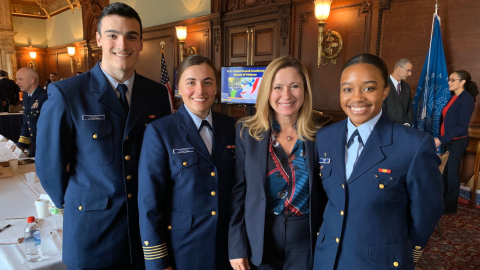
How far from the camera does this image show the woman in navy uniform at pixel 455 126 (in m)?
3.95

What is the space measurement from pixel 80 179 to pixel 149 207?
1.18ft

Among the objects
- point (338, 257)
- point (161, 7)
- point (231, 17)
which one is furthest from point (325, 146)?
point (161, 7)

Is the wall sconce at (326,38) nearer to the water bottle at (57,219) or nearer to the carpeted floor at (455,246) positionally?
the carpeted floor at (455,246)

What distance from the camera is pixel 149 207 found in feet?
4.74

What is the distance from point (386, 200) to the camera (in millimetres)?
1233

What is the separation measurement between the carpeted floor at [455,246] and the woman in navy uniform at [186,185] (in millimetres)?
2338

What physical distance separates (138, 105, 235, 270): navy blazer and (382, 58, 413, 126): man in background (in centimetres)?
358

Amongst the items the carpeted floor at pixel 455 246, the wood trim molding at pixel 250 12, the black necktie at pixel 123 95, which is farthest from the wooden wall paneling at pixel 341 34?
the black necktie at pixel 123 95

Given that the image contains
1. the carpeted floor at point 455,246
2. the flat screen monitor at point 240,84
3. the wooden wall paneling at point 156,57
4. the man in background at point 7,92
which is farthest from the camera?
the wooden wall paneling at point 156,57

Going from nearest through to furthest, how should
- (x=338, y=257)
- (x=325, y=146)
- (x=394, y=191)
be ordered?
(x=394, y=191)
(x=338, y=257)
(x=325, y=146)

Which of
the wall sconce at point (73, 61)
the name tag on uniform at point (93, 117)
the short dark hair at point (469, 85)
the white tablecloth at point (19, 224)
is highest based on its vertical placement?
the wall sconce at point (73, 61)

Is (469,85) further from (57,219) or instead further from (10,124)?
(10,124)

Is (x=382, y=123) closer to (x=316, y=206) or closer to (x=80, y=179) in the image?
(x=316, y=206)

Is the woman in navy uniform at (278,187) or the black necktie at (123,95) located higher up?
the black necktie at (123,95)
